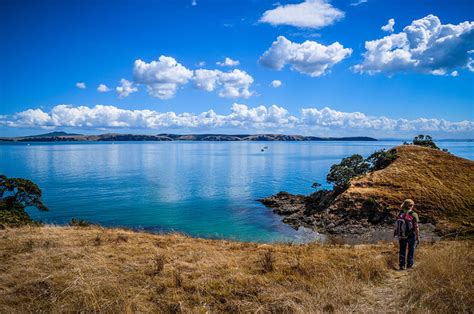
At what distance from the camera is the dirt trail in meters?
7.98

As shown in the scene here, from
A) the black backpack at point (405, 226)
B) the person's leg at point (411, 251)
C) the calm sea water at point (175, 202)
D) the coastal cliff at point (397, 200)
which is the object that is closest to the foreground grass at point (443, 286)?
the person's leg at point (411, 251)

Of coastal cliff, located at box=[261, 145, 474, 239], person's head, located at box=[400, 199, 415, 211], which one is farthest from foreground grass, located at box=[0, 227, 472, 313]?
coastal cliff, located at box=[261, 145, 474, 239]

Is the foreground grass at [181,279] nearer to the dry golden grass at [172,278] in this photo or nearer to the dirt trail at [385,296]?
the dry golden grass at [172,278]

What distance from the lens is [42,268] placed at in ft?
36.2

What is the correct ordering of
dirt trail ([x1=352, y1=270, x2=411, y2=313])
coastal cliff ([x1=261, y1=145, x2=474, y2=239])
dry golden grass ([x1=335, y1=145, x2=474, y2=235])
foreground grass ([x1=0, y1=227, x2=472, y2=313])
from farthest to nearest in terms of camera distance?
1. dry golden grass ([x1=335, y1=145, x2=474, y2=235])
2. coastal cliff ([x1=261, y1=145, x2=474, y2=239])
3. foreground grass ([x1=0, y1=227, x2=472, y2=313])
4. dirt trail ([x1=352, y1=270, x2=411, y2=313])

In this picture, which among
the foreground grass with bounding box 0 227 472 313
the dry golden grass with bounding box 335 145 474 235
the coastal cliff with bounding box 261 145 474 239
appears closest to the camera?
the foreground grass with bounding box 0 227 472 313

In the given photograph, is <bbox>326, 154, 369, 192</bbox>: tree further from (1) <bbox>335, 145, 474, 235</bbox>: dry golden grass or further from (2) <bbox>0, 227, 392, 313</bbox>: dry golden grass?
(2) <bbox>0, 227, 392, 313</bbox>: dry golden grass

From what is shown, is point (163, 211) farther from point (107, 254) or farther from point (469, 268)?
point (469, 268)

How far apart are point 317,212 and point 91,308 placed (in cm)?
3162

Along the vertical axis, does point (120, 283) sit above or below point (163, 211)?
above

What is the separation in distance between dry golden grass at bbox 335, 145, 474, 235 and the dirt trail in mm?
20122

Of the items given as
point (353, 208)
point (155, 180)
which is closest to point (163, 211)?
point (353, 208)

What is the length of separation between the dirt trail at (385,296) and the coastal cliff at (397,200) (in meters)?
19.3

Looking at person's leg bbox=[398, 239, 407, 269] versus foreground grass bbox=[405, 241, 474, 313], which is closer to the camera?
foreground grass bbox=[405, 241, 474, 313]
